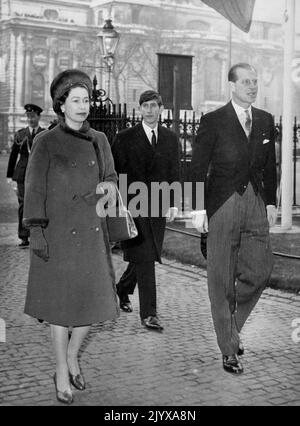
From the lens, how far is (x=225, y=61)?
49.6 m

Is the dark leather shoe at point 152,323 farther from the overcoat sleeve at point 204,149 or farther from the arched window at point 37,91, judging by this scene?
the arched window at point 37,91

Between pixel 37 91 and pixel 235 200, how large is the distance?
58.6 metres

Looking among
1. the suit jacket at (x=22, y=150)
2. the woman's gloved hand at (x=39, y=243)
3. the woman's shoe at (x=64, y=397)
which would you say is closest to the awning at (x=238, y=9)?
the suit jacket at (x=22, y=150)

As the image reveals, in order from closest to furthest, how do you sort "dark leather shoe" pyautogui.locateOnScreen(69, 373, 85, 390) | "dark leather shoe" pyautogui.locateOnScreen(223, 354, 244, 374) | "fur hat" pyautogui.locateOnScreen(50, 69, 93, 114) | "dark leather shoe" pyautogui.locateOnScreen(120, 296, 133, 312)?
"fur hat" pyautogui.locateOnScreen(50, 69, 93, 114) < "dark leather shoe" pyautogui.locateOnScreen(69, 373, 85, 390) < "dark leather shoe" pyautogui.locateOnScreen(223, 354, 244, 374) < "dark leather shoe" pyautogui.locateOnScreen(120, 296, 133, 312)

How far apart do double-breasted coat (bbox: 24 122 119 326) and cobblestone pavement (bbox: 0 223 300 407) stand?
0.50 m

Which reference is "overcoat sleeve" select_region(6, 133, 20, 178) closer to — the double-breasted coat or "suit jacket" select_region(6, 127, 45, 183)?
"suit jacket" select_region(6, 127, 45, 183)

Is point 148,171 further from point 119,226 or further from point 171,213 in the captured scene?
point 119,226

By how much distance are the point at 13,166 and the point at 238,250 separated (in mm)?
5887

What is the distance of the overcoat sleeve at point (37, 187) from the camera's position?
3754 mm

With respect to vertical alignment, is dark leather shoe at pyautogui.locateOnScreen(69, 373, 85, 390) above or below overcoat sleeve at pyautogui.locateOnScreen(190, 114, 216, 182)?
below

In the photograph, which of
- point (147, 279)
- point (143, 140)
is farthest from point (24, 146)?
point (147, 279)

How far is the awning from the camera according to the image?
32.7ft
